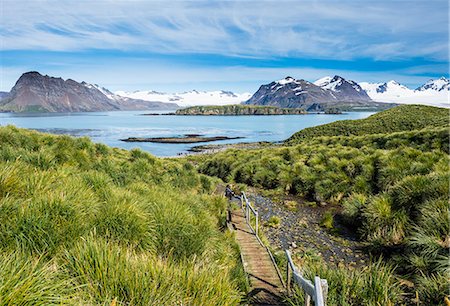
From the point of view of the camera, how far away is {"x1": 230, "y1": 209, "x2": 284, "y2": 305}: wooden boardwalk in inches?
277

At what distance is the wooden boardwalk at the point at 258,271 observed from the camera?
7046 mm

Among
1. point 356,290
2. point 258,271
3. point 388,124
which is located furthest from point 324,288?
point 388,124

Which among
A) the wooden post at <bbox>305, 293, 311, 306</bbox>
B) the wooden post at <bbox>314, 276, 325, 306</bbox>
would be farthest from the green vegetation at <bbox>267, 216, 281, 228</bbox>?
the wooden post at <bbox>314, 276, 325, 306</bbox>

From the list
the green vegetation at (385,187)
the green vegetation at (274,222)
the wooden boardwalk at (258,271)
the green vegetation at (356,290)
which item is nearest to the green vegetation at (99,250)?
the wooden boardwalk at (258,271)

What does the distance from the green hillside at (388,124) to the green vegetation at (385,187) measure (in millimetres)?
51836

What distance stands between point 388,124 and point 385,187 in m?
75.0

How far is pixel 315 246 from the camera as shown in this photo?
12203 millimetres

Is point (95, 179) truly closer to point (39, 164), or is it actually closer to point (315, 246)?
point (39, 164)

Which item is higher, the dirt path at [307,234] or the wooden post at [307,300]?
the wooden post at [307,300]

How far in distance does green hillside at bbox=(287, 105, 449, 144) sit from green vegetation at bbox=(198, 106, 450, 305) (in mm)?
51836

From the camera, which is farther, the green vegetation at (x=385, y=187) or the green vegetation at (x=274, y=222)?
the green vegetation at (x=274, y=222)

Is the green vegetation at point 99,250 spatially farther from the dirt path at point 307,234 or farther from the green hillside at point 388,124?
the green hillside at point 388,124

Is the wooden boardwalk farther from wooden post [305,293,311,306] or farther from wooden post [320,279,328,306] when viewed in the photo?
wooden post [320,279,328,306]

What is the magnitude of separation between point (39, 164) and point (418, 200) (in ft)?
48.1
